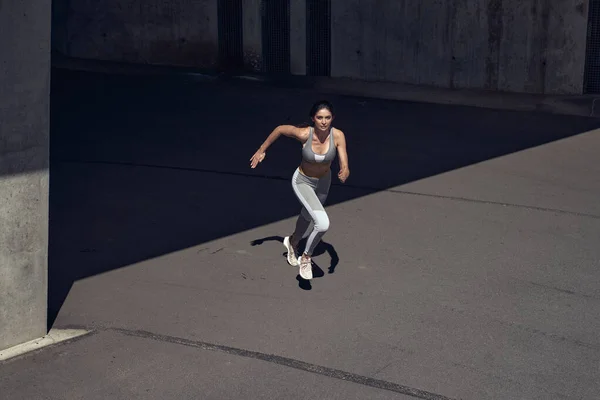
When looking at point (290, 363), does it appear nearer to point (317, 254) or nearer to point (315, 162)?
point (315, 162)

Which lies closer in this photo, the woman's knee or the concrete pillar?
the woman's knee

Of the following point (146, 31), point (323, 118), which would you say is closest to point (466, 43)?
point (146, 31)

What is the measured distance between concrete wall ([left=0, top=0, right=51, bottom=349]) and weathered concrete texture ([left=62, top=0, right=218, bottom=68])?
13974mm

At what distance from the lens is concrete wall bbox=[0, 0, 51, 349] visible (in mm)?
8938

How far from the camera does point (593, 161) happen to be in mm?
16156

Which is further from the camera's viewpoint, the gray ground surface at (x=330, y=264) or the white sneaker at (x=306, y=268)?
the white sneaker at (x=306, y=268)

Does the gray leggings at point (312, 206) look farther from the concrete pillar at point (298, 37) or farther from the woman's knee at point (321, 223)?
the concrete pillar at point (298, 37)

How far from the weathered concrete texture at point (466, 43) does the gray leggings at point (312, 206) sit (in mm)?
10014

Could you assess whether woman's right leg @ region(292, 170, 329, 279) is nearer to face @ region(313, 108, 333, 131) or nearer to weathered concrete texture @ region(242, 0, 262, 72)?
face @ region(313, 108, 333, 131)

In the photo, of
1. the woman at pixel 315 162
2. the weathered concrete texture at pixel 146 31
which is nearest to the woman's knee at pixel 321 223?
the woman at pixel 315 162

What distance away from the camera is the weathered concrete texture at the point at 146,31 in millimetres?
23109

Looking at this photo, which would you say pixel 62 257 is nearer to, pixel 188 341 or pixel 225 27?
pixel 188 341

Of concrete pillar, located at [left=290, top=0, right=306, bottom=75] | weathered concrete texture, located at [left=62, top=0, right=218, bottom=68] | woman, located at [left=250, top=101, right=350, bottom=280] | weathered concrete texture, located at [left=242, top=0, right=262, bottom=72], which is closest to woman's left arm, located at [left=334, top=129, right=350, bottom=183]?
woman, located at [left=250, top=101, right=350, bottom=280]

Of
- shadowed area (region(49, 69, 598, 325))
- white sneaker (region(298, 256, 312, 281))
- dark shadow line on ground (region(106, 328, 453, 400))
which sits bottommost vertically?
dark shadow line on ground (region(106, 328, 453, 400))
